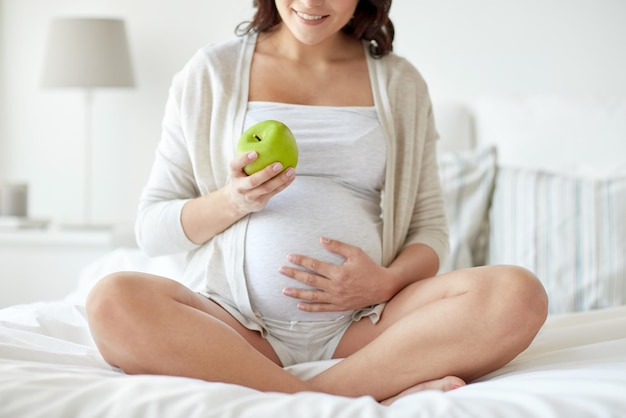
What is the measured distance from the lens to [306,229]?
1547 mm

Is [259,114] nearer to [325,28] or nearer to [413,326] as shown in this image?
[325,28]

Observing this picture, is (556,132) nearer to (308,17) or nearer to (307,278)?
(308,17)

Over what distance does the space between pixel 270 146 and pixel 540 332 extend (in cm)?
67

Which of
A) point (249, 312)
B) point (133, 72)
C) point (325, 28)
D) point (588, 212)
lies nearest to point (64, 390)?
point (249, 312)

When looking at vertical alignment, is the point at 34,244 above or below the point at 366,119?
below

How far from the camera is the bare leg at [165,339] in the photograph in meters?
1.27

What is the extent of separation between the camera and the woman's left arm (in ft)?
4.93

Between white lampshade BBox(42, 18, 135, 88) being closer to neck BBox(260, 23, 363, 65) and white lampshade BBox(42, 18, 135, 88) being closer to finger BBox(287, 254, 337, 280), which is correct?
neck BBox(260, 23, 363, 65)

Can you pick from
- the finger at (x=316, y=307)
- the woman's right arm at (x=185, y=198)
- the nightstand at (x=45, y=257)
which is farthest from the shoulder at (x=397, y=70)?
the nightstand at (x=45, y=257)

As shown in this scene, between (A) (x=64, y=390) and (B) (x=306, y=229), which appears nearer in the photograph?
(A) (x=64, y=390)

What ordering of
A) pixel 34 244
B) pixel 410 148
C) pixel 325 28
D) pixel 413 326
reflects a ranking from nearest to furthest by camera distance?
1. pixel 413 326
2. pixel 325 28
3. pixel 410 148
4. pixel 34 244

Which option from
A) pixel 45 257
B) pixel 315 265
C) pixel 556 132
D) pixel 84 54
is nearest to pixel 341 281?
pixel 315 265

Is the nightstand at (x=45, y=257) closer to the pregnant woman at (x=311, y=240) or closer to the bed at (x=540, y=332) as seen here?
the bed at (x=540, y=332)

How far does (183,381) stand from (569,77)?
2188 millimetres
